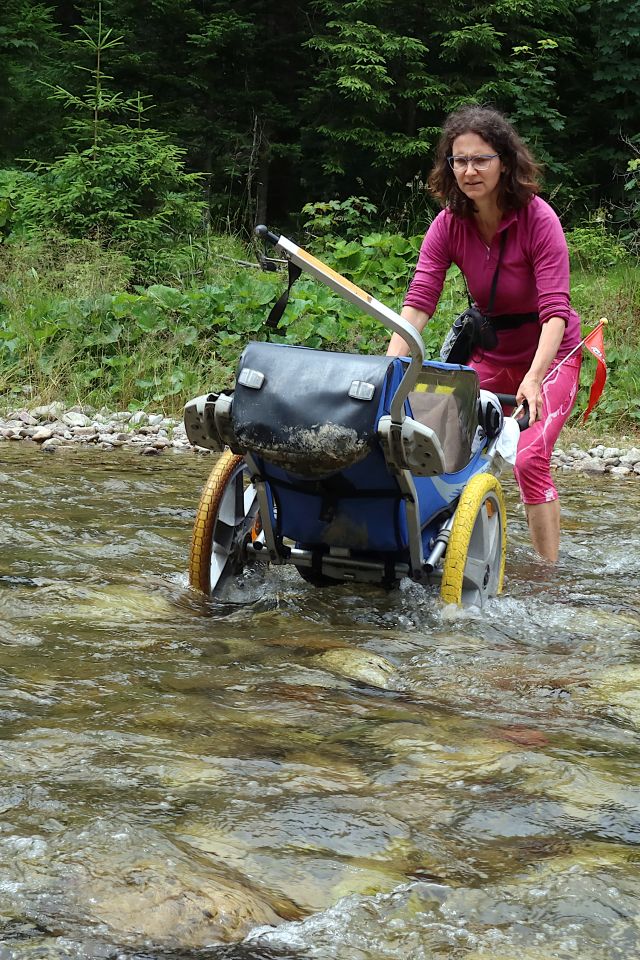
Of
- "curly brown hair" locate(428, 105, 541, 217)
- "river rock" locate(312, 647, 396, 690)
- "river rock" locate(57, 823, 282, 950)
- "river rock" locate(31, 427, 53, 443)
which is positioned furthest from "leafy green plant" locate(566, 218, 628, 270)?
"river rock" locate(57, 823, 282, 950)

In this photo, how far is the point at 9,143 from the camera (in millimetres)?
15570

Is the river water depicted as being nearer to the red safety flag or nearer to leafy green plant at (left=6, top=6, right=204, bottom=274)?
the red safety flag

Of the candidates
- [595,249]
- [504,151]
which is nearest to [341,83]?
[595,249]

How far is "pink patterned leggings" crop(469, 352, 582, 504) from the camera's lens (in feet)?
14.4

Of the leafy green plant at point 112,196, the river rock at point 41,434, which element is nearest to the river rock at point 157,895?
the river rock at point 41,434

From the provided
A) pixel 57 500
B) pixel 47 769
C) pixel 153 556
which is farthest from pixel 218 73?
pixel 47 769

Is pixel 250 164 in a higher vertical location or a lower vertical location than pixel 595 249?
higher

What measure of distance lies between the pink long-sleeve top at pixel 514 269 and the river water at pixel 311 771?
3.51ft

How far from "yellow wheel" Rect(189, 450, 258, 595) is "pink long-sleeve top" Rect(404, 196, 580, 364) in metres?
1.14

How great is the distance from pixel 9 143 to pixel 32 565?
12.9 meters

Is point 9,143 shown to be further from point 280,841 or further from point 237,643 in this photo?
point 280,841

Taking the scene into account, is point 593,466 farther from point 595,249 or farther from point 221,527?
point 595,249

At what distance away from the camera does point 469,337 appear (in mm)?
4445

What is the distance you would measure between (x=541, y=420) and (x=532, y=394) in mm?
487
